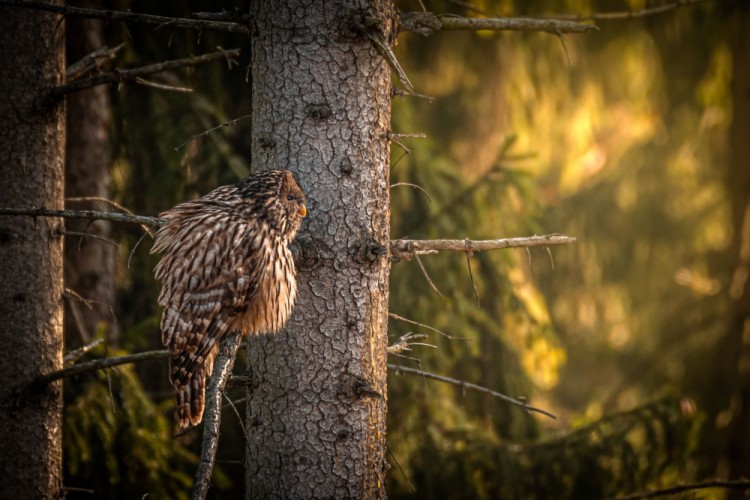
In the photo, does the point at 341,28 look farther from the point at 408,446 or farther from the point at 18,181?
the point at 408,446

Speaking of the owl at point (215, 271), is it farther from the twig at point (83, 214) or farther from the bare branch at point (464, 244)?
the bare branch at point (464, 244)

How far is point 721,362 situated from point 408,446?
3.77 m

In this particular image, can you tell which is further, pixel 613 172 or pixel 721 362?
pixel 613 172

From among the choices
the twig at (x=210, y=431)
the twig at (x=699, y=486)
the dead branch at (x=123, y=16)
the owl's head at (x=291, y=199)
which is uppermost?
the dead branch at (x=123, y=16)

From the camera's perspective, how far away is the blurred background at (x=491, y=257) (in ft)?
17.5

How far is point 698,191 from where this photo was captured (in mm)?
9367

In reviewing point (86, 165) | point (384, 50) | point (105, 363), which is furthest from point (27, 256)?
point (86, 165)

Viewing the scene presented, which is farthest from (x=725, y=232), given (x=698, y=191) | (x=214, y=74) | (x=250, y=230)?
(x=250, y=230)

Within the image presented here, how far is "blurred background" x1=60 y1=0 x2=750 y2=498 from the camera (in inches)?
210

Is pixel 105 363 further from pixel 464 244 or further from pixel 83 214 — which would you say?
pixel 464 244

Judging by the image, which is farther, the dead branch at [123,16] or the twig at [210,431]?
the dead branch at [123,16]

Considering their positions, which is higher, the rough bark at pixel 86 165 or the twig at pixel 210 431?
the rough bark at pixel 86 165

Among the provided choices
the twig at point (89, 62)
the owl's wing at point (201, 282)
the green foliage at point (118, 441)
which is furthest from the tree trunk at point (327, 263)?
the green foliage at point (118, 441)

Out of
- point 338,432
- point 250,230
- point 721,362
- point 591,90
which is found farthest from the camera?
point 591,90
